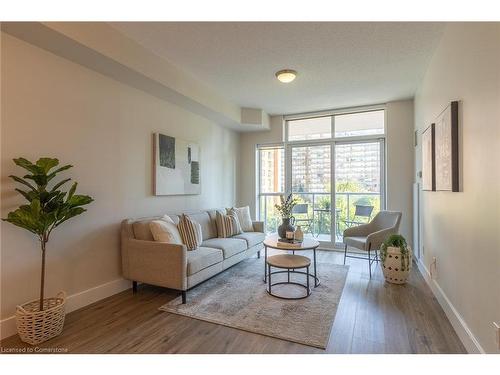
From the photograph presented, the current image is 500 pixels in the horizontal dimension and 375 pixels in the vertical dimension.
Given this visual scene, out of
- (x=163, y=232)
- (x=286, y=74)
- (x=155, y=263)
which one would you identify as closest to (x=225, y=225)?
(x=163, y=232)

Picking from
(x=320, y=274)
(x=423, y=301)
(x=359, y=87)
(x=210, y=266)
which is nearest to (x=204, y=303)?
(x=210, y=266)

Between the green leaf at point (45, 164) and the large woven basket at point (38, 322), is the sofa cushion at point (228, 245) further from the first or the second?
the green leaf at point (45, 164)

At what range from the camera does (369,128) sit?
4836mm

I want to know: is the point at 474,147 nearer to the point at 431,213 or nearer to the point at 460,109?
the point at 460,109

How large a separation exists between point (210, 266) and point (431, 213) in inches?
105

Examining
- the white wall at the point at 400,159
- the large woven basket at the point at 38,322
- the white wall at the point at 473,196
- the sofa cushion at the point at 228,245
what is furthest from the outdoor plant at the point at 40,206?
the white wall at the point at 400,159

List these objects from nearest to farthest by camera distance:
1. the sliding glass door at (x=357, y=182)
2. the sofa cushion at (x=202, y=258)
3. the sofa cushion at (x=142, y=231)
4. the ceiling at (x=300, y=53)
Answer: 1. the ceiling at (x=300, y=53)
2. the sofa cushion at (x=202, y=258)
3. the sofa cushion at (x=142, y=231)
4. the sliding glass door at (x=357, y=182)

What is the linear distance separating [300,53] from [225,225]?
8.23ft

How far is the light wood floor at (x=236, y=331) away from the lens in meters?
1.93

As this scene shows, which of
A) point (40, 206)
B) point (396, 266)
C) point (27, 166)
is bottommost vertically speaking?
point (396, 266)

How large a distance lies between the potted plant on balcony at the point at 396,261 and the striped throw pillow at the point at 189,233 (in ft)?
7.64

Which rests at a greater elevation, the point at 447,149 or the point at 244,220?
the point at 447,149

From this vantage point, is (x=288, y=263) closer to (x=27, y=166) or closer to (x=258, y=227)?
(x=258, y=227)

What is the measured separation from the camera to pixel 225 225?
402 centimetres
